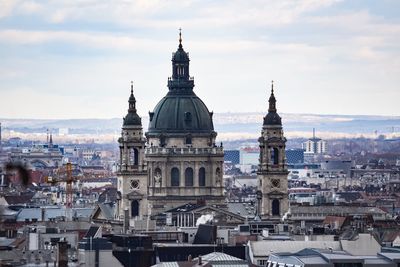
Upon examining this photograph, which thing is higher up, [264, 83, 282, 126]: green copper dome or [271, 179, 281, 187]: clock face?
[264, 83, 282, 126]: green copper dome

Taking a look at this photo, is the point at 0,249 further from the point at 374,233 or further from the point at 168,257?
the point at 374,233

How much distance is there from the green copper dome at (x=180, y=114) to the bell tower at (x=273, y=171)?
12.3 ft

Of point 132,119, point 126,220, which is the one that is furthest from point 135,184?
point 126,220

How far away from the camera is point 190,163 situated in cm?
13538

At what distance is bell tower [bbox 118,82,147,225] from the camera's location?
132 metres

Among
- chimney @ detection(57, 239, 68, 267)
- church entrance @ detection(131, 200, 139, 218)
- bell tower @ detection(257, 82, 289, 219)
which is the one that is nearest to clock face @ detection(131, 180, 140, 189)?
church entrance @ detection(131, 200, 139, 218)

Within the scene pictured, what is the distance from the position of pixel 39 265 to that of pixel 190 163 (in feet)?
170

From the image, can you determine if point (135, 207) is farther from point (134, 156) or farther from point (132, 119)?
point (132, 119)

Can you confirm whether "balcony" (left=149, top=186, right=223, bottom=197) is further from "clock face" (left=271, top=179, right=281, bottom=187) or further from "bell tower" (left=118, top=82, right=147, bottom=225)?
"clock face" (left=271, top=179, right=281, bottom=187)

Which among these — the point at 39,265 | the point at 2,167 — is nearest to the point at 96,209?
the point at 39,265

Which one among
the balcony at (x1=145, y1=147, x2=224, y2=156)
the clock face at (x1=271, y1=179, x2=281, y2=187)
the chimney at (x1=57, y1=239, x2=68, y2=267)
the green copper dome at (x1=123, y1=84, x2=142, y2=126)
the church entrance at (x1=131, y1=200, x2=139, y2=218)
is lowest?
the chimney at (x1=57, y1=239, x2=68, y2=267)

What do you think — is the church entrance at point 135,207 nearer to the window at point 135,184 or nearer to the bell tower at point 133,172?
the bell tower at point 133,172

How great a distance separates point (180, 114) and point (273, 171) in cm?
618

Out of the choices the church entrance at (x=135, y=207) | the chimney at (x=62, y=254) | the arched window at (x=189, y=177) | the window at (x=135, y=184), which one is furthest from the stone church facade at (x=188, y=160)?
the chimney at (x=62, y=254)
